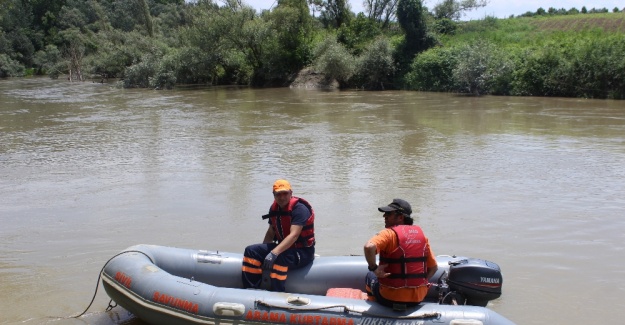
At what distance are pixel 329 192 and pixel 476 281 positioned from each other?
173 inches

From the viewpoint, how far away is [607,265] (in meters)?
5.95

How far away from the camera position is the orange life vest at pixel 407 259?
12.4ft

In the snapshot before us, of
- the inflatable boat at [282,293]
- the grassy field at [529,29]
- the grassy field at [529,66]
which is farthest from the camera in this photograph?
Result: the grassy field at [529,29]

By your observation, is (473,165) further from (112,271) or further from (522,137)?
(112,271)

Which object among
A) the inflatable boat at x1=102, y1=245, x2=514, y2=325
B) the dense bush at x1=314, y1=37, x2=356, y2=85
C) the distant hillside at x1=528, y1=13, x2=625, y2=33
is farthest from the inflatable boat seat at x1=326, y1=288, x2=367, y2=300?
the distant hillside at x1=528, y1=13, x2=625, y2=33

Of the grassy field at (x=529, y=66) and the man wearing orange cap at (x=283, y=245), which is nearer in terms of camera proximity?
the man wearing orange cap at (x=283, y=245)

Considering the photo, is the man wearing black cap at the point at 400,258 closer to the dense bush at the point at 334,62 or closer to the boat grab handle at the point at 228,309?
the boat grab handle at the point at 228,309

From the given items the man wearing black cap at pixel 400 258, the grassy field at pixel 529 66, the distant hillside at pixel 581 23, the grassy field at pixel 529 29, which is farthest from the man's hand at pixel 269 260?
the distant hillside at pixel 581 23

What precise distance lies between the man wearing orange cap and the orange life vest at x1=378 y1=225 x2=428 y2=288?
94 cm

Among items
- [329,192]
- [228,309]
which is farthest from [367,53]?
[228,309]

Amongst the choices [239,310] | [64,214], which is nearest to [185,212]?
[64,214]

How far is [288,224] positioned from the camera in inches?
186

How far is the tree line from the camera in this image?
23.0 metres

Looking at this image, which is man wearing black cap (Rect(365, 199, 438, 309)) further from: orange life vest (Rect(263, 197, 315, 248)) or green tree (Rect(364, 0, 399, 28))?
green tree (Rect(364, 0, 399, 28))
